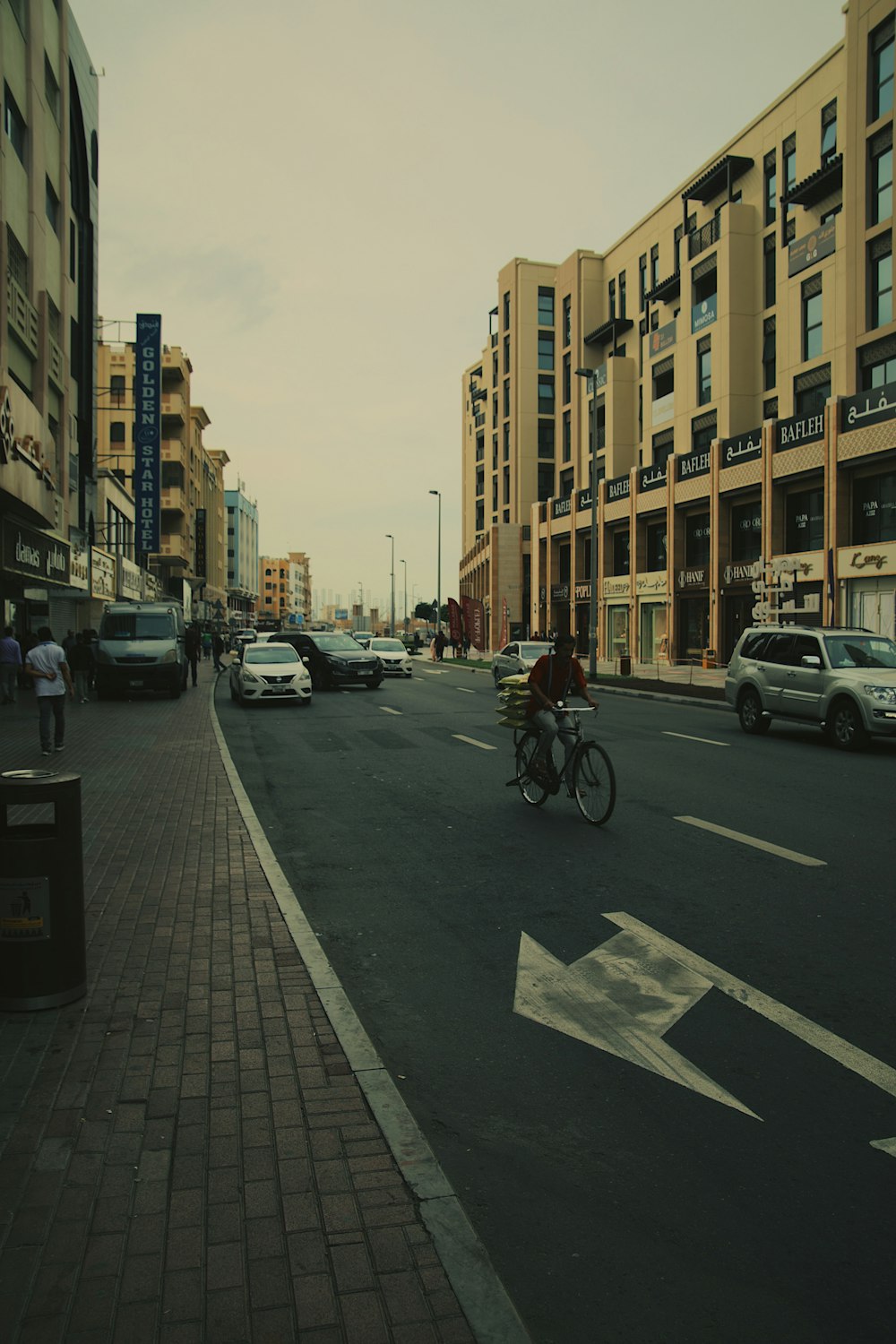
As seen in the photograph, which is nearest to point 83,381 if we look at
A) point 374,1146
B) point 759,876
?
point 759,876

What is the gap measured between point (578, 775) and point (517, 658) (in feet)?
70.7

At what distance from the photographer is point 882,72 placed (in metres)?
33.1

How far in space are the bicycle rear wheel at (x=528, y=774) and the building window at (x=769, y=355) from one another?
3682 cm

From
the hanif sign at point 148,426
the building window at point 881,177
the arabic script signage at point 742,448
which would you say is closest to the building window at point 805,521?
the arabic script signage at point 742,448

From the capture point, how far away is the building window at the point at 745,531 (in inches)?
1615

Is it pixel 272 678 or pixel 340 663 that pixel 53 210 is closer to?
pixel 340 663

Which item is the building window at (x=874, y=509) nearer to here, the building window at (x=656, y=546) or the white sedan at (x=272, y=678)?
the building window at (x=656, y=546)

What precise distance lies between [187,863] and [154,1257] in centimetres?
489

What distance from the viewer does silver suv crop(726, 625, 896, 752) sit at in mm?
14734

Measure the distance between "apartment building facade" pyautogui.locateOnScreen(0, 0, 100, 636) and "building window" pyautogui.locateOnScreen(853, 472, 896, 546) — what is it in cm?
2548

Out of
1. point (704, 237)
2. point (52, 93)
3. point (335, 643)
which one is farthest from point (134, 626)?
point (704, 237)

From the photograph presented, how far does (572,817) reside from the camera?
9.71 m

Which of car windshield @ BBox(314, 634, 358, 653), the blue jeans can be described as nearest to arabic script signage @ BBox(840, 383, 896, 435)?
car windshield @ BBox(314, 634, 358, 653)

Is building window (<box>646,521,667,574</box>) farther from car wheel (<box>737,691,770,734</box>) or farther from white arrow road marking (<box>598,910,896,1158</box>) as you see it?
white arrow road marking (<box>598,910,896,1158</box>)
